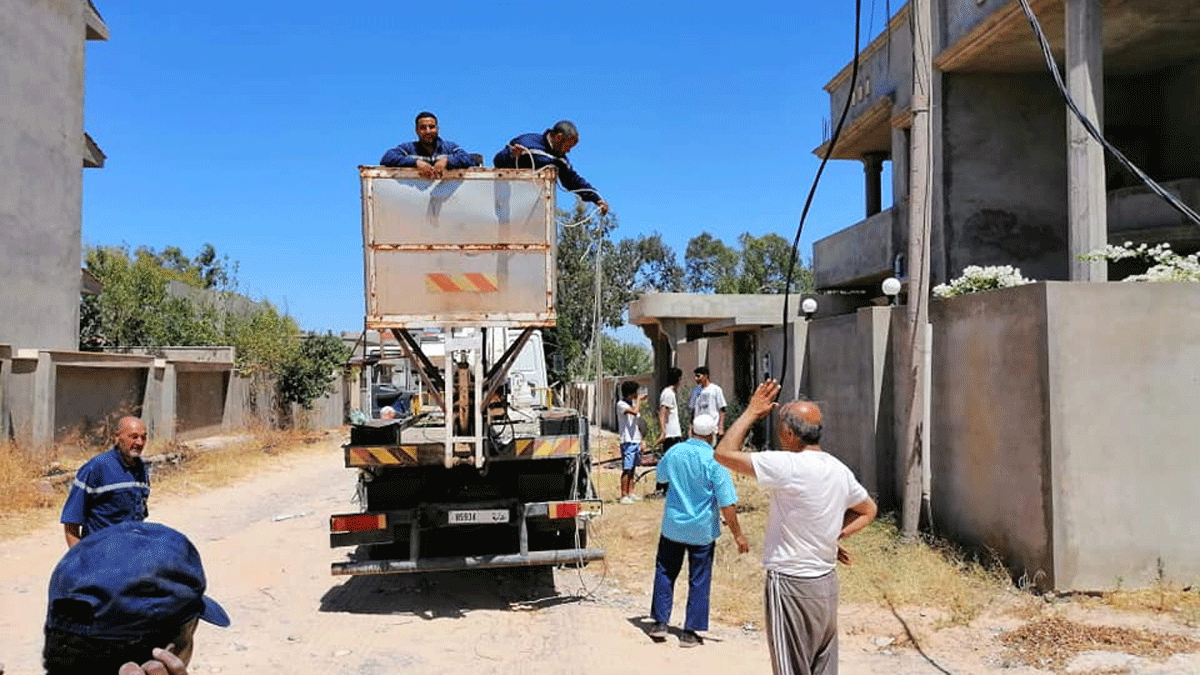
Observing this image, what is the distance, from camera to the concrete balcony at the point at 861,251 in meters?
16.2

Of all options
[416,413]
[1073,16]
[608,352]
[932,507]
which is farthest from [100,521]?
[608,352]

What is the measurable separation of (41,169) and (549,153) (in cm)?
1848

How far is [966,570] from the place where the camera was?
787 cm

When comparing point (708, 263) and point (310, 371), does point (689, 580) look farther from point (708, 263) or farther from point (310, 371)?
point (708, 263)

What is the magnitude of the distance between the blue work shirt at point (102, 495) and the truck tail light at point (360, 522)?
203 centimetres

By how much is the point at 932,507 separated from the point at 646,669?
14.4 ft

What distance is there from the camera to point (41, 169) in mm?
21359

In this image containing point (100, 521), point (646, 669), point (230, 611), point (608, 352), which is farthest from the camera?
point (608, 352)

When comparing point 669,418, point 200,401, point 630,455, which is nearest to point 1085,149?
point 669,418

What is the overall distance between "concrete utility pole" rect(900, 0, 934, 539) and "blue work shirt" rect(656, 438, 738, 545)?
10.3 ft

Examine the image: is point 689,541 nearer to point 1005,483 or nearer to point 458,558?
point 458,558

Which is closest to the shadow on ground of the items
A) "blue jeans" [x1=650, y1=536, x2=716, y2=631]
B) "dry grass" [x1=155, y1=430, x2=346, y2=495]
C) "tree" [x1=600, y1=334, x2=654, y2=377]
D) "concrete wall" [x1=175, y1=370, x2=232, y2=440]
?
"blue jeans" [x1=650, y1=536, x2=716, y2=631]

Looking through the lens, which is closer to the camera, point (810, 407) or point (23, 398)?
point (810, 407)

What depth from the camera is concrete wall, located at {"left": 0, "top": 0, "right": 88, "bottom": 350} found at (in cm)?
2000
